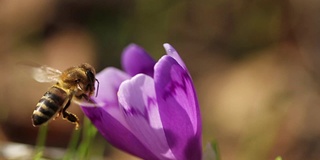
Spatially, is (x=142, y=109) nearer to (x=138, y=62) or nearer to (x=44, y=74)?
(x=138, y=62)

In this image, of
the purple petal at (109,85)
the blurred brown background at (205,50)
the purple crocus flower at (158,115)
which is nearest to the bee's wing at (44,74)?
the purple petal at (109,85)

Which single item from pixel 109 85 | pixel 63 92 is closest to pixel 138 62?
pixel 109 85

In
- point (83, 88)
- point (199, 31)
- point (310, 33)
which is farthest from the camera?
point (199, 31)

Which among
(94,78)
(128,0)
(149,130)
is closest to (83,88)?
(94,78)

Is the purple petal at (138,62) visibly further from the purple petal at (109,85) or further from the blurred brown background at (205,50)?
the blurred brown background at (205,50)

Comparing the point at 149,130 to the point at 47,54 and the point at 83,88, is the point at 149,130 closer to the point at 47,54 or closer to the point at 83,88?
the point at 83,88

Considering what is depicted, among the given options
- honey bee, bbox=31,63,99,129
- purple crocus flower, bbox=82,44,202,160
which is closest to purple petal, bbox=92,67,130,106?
honey bee, bbox=31,63,99,129

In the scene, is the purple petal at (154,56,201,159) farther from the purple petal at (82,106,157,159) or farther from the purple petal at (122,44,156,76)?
the purple petal at (122,44,156,76)
